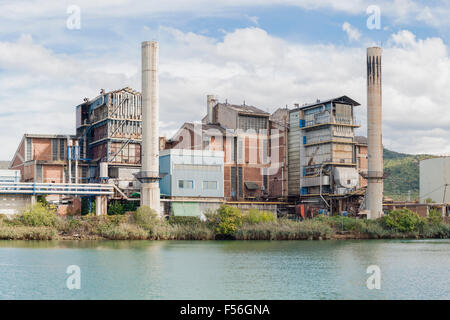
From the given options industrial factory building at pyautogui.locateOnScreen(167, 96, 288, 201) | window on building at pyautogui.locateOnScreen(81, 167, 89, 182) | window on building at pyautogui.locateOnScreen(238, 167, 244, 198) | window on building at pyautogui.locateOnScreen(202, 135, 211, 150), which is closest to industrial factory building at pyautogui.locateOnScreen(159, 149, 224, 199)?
window on building at pyautogui.locateOnScreen(202, 135, 211, 150)

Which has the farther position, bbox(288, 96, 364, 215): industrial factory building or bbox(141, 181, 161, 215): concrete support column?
bbox(288, 96, 364, 215): industrial factory building

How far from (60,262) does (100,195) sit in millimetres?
31046

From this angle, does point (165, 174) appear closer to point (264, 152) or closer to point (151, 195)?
point (151, 195)

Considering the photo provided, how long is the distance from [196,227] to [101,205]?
1324 cm

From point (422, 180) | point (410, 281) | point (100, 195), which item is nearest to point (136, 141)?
point (100, 195)

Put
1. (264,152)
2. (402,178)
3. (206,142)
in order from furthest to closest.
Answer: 1. (402,178)
2. (264,152)
3. (206,142)

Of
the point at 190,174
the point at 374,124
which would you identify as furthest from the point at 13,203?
the point at 374,124

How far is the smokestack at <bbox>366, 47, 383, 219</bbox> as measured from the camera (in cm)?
7450

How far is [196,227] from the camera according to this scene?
206 feet

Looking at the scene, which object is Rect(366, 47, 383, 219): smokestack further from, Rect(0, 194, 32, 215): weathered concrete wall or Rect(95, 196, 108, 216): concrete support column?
Rect(0, 194, 32, 215): weathered concrete wall

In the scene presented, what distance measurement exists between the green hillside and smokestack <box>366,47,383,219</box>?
34.5 metres

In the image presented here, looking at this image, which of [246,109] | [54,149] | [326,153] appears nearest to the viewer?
[326,153]

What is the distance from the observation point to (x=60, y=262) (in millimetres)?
39375
